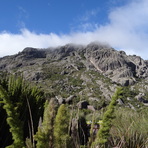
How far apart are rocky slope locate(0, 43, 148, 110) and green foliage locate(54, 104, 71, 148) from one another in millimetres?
105213

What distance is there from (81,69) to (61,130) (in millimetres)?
145996

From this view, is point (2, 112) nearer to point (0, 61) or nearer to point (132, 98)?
Answer: point (132, 98)

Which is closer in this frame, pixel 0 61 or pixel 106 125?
pixel 106 125

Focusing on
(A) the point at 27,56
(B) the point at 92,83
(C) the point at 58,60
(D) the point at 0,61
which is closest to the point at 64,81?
(B) the point at 92,83

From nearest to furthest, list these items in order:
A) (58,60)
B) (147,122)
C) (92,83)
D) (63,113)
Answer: (63,113), (147,122), (92,83), (58,60)

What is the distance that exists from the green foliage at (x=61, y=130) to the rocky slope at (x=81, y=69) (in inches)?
4142

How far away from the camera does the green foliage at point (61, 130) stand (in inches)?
50.8

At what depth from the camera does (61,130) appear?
130cm

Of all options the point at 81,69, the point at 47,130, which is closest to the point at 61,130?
the point at 47,130

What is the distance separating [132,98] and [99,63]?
63751 mm

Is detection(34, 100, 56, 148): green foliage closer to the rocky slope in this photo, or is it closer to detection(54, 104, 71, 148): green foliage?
detection(54, 104, 71, 148): green foliage

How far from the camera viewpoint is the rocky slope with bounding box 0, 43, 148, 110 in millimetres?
120506

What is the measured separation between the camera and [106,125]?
156 centimetres

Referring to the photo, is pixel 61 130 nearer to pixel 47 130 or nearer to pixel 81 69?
pixel 47 130
